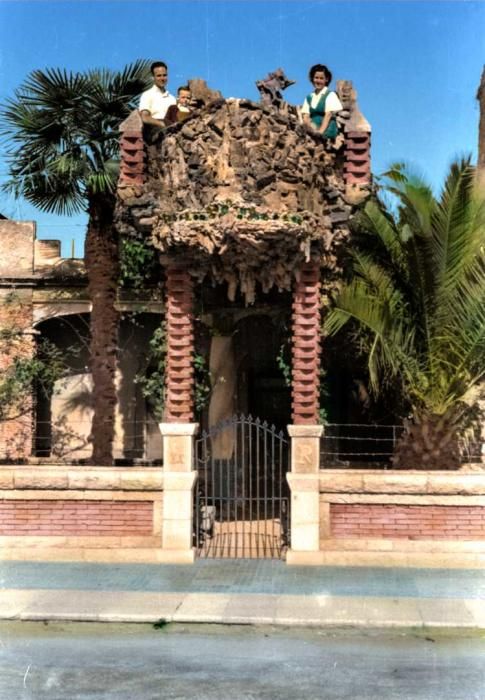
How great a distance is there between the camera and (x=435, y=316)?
12008mm

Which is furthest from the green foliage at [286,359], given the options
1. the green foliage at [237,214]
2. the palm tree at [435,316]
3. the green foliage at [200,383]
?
the green foliage at [237,214]

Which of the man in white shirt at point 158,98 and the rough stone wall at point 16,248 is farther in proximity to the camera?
the rough stone wall at point 16,248

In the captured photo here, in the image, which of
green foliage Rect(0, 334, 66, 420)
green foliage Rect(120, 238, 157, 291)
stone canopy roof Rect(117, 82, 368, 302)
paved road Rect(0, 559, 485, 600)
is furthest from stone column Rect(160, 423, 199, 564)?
green foliage Rect(0, 334, 66, 420)

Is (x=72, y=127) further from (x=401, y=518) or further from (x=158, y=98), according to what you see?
(x=401, y=518)

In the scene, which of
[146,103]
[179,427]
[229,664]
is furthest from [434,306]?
[229,664]

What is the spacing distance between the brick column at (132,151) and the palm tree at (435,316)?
3615 millimetres

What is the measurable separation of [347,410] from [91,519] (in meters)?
7.51

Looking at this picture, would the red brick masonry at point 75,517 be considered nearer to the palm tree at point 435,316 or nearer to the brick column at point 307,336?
the brick column at point 307,336

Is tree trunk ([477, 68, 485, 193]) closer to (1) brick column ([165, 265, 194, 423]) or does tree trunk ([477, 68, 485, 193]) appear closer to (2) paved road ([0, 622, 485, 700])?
(1) brick column ([165, 265, 194, 423])

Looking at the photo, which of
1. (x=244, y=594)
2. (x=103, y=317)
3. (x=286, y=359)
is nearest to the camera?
(x=244, y=594)

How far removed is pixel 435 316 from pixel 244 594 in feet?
16.5

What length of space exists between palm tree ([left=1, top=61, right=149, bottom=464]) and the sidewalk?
365 cm

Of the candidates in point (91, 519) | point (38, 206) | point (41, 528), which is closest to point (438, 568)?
point (91, 519)

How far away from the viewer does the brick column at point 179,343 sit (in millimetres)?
11969
